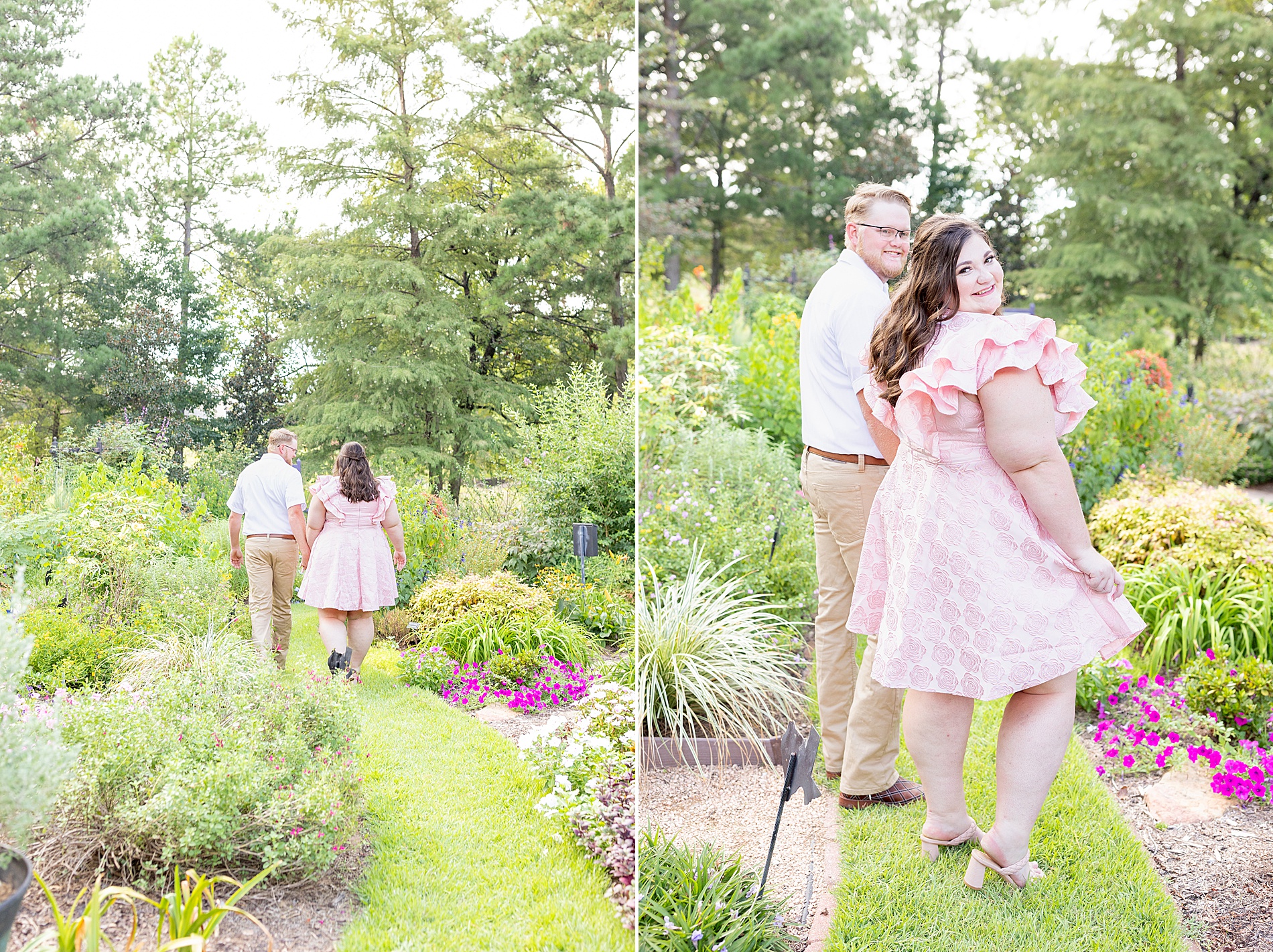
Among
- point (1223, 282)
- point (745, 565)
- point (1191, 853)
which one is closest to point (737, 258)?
point (1223, 282)

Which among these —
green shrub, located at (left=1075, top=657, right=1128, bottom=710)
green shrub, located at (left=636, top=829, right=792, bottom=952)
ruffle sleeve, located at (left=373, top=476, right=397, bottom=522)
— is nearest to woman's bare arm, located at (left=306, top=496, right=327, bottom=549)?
ruffle sleeve, located at (left=373, top=476, right=397, bottom=522)

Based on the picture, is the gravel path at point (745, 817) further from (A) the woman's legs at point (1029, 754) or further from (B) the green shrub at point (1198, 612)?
(B) the green shrub at point (1198, 612)

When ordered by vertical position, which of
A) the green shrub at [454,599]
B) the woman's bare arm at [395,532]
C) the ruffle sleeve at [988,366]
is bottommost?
the green shrub at [454,599]

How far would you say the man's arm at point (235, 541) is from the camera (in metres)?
1.76

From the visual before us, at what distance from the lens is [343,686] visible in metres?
1.79

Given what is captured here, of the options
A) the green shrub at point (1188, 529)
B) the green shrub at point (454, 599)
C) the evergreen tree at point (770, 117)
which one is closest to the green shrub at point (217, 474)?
the green shrub at point (454, 599)

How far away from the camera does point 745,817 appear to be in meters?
2.89

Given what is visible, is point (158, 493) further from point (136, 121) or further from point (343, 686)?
point (136, 121)

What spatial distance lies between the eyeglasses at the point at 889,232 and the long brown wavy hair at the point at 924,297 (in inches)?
12.9

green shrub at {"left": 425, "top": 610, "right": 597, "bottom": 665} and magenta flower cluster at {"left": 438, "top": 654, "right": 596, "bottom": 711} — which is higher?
green shrub at {"left": 425, "top": 610, "right": 597, "bottom": 665}

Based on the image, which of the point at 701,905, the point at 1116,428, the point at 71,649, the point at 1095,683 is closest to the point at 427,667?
the point at 71,649

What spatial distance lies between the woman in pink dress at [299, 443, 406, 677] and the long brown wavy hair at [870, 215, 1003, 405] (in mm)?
1369

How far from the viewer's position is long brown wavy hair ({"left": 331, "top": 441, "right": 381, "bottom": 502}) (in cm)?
184

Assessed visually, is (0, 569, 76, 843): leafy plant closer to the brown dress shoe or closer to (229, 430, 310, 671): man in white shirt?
(229, 430, 310, 671): man in white shirt
